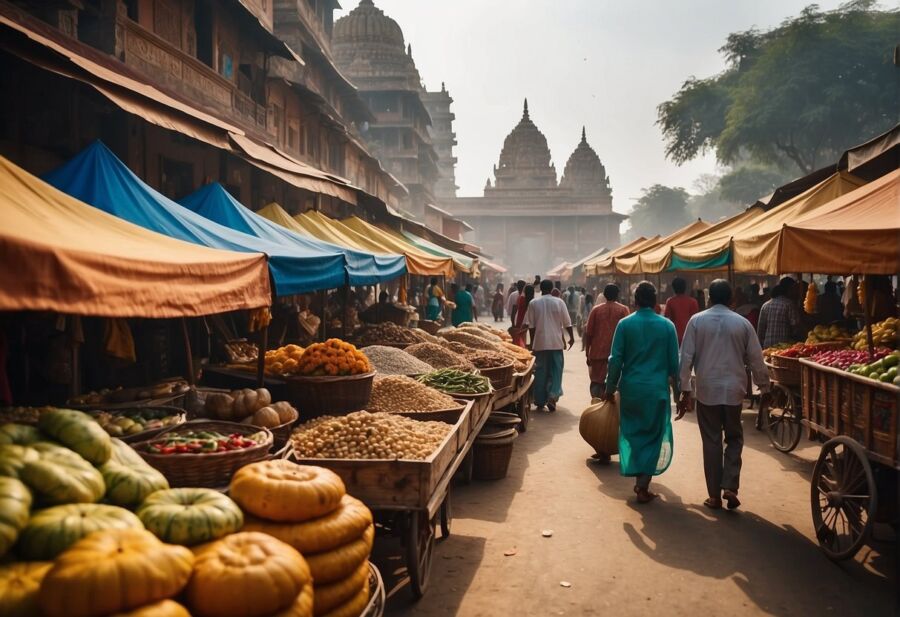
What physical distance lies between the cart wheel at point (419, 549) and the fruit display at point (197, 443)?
0.98 m

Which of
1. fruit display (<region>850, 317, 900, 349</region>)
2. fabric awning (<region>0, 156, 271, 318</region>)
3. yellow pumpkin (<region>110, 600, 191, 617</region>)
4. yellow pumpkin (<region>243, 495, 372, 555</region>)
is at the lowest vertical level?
yellow pumpkin (<region>243, 495, 372, 555</region>)

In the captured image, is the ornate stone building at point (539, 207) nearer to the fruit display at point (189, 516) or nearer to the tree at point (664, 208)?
the tree at point (664, 208)

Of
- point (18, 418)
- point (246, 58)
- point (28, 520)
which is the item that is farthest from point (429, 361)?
point (246, 58)

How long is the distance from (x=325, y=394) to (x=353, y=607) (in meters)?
2.86

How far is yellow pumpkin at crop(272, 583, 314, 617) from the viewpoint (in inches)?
98.6

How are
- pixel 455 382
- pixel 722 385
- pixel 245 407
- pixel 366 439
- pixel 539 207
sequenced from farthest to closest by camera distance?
1. pixel 539 207
2. pixel 455 382
3. pixel 722 385
4. pixel 245 407
5. pixel 366 439

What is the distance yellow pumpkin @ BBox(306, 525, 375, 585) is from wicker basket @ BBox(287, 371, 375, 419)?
2.69 m

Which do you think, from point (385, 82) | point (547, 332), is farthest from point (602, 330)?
point (385, 82)

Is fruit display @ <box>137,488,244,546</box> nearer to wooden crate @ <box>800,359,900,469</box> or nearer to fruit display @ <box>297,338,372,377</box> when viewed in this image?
fruit display @ <box>297,338,372,377</box>

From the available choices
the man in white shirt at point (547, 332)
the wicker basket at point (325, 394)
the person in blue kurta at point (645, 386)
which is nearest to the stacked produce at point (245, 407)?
the wicker basket at point (325, 394)

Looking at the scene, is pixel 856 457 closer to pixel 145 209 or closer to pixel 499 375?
pixel 499 375

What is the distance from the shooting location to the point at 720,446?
5.80 meters

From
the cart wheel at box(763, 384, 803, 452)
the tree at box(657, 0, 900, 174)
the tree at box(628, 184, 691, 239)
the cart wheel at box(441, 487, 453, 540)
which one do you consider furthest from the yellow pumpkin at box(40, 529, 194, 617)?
the tree at box(628, 184, 691, 239)

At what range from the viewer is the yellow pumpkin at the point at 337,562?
115 inches
